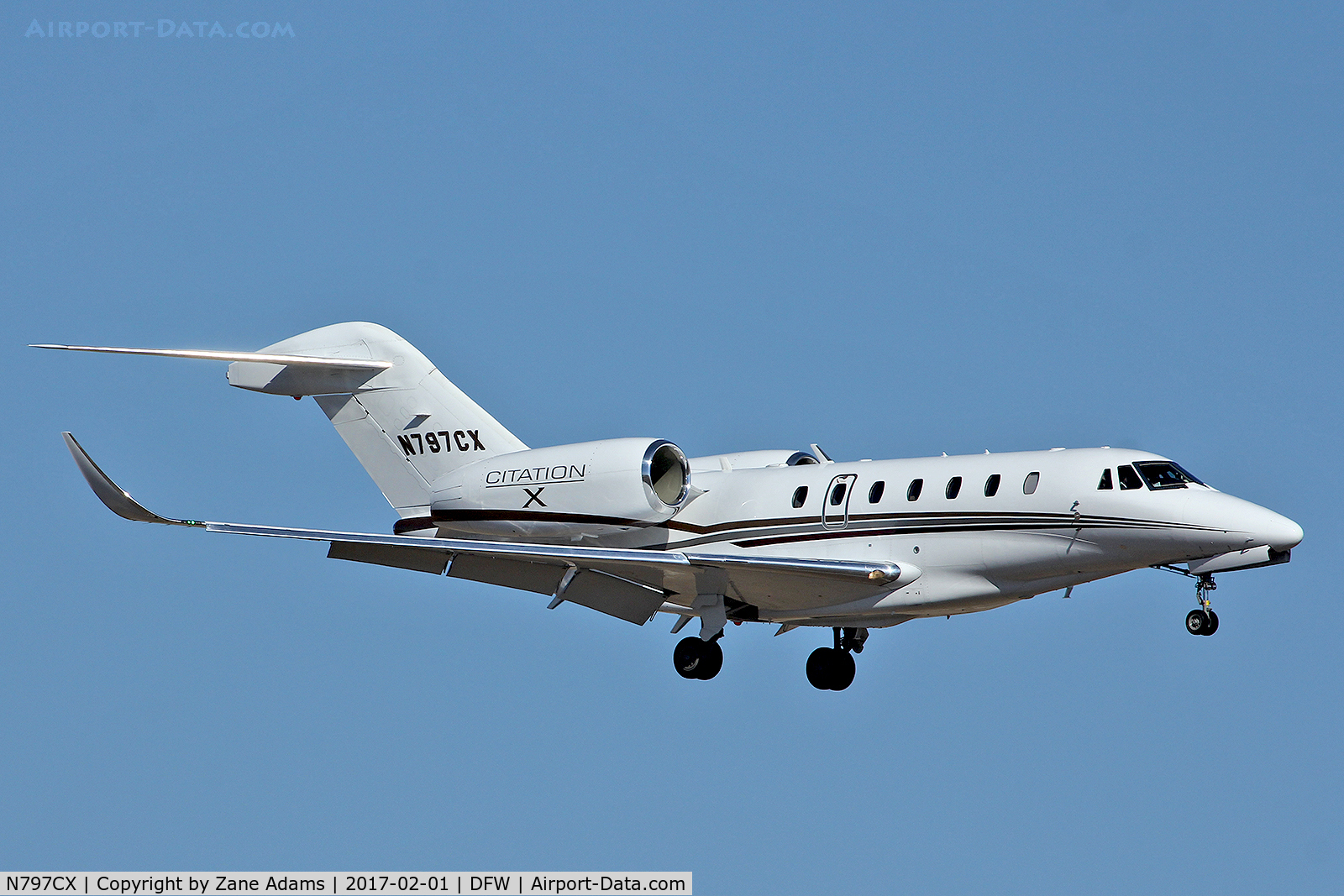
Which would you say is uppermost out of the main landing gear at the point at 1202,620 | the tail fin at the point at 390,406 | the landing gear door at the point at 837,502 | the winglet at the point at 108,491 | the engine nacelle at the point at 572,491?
the tail fin at the point at 390,406

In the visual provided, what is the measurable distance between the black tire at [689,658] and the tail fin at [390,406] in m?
4.53

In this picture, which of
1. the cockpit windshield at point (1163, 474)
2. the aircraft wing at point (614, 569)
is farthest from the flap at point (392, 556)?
the cockpit windshield at point (1163, 474)

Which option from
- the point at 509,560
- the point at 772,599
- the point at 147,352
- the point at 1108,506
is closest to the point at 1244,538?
the point at 1108,506

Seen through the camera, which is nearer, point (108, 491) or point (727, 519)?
point (108, 491)

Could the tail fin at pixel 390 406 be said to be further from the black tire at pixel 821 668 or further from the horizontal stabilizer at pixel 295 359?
the black tire at pixel 821 668

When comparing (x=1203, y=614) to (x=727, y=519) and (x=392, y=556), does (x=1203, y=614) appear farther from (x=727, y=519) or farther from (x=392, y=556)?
(x=392, y=556)

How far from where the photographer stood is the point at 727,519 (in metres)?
24.8

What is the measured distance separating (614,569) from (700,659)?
6.21 ft

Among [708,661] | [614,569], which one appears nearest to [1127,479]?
[708,661]

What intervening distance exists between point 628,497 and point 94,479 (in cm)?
→ 760

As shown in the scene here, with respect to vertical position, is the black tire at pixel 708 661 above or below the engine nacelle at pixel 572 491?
below

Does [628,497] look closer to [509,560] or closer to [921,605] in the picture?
[509,560]

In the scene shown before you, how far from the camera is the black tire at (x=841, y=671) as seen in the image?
25.8 metres

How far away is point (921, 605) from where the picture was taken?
904 inches
